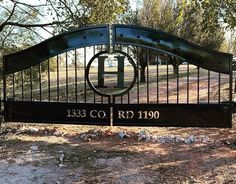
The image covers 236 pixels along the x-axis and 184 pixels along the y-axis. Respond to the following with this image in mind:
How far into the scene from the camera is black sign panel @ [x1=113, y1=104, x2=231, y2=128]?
20.6 feet

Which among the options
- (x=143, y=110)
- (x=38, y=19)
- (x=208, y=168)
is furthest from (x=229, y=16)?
(x=38, y=19)

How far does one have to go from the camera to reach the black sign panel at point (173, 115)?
6.29m

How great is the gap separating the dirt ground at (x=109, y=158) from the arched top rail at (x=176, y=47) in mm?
1285

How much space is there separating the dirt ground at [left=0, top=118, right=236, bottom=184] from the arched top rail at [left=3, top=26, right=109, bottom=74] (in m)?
1.28

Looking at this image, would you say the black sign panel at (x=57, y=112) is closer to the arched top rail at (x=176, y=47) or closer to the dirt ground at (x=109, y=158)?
the dirt ground at (x=109, y=158)

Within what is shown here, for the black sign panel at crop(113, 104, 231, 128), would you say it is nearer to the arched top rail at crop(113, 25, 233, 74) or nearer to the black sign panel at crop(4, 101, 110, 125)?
the black sign panel at crop(4, 101, 110, 125)

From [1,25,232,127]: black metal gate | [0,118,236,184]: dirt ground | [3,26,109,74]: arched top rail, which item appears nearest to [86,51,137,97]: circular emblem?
[1,25,232,127]: black metal gate

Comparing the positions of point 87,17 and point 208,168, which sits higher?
point 87,17

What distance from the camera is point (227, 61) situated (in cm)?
625

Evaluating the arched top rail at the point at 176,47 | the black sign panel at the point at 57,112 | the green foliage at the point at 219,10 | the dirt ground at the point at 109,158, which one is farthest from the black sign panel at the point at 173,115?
the green foliage at the point at 219,10

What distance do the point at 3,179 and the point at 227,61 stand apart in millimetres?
3538

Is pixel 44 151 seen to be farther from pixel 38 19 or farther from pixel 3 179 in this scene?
pixel 38 19

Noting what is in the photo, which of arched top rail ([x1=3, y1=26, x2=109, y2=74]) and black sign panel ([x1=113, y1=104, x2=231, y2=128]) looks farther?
arched top rail ([x1=3, y1=26, x2=109, y2=74])

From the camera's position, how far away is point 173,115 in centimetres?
639
